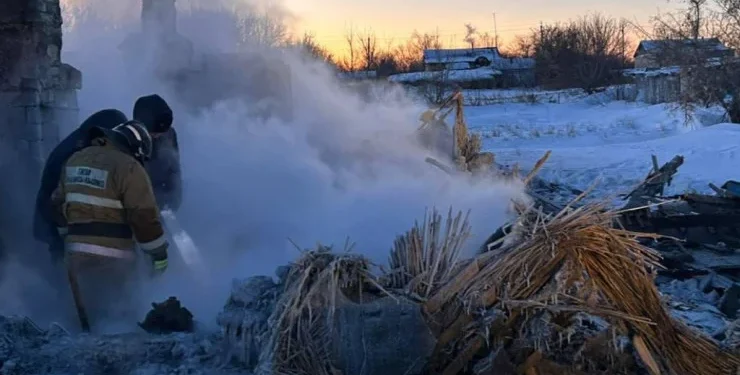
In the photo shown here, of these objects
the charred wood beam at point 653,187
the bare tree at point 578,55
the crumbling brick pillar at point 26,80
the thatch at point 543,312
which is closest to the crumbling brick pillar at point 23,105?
the crumbling brick pillar at point 26,80

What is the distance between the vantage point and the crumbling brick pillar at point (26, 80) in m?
7.77

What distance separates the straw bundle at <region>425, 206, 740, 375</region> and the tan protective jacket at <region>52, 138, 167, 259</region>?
83.0 inches

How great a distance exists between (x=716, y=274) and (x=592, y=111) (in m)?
30.0

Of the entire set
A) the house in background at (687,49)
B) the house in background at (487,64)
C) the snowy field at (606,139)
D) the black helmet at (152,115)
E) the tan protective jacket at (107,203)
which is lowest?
the snowy field at (606,139)

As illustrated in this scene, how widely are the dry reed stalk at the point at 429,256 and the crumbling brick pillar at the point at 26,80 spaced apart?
4.86m

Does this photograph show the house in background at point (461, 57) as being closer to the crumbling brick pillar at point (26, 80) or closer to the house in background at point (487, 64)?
the house in background at point (487, 64)

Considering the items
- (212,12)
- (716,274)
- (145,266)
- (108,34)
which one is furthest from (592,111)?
Answer: (145,266)

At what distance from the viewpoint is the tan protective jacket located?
5180 millimetres

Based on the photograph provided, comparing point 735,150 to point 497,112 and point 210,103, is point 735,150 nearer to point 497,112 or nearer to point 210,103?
point 210,103

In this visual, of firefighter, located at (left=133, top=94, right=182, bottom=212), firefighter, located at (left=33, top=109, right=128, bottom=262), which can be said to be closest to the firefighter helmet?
firefighter, located at (left=33, top=109, right=128, bottom=262)

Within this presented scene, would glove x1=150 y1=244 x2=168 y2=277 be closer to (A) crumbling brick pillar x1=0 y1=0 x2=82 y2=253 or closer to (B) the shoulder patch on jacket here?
(B) the shoulder patch on jacket

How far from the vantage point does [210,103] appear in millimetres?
12055

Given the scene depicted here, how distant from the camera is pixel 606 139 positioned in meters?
24.9

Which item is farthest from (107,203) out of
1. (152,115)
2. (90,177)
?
(152,115)
